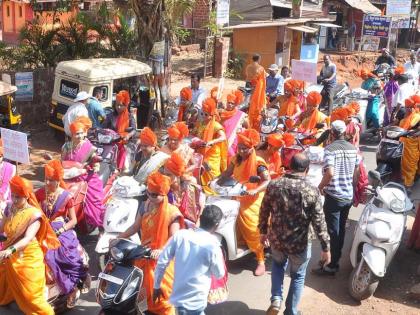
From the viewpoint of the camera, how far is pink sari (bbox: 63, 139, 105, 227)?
7.18 meters

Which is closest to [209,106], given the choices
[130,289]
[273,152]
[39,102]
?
[273,152]

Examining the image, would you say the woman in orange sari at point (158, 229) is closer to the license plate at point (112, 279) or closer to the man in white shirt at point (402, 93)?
the license plate at point (112, 279)

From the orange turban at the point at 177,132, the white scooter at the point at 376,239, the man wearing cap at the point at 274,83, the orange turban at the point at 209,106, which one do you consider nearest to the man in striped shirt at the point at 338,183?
the white scooter at the point at 376,239

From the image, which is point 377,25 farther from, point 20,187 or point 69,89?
point 20,187

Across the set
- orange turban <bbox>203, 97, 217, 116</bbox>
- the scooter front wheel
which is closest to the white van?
orange turban <bbox>203, 97, 217, 116</bbox>

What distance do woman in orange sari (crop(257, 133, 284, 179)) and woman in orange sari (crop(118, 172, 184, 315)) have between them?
2595 mm

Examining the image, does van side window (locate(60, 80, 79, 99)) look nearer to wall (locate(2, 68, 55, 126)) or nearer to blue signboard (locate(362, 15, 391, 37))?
wall (locate(2, 68, 55, 126))

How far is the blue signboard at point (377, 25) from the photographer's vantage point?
25141 mm

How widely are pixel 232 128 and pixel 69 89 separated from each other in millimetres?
3807

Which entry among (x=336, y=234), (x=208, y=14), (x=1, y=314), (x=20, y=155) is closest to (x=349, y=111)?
(x=336, y=234)

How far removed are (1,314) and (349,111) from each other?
585cm

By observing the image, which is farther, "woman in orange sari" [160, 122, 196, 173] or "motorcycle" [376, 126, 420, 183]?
"motorcycle" [376, 126, 420, 183]

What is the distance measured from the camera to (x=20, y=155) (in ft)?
24.4

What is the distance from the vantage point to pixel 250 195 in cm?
→ 672
